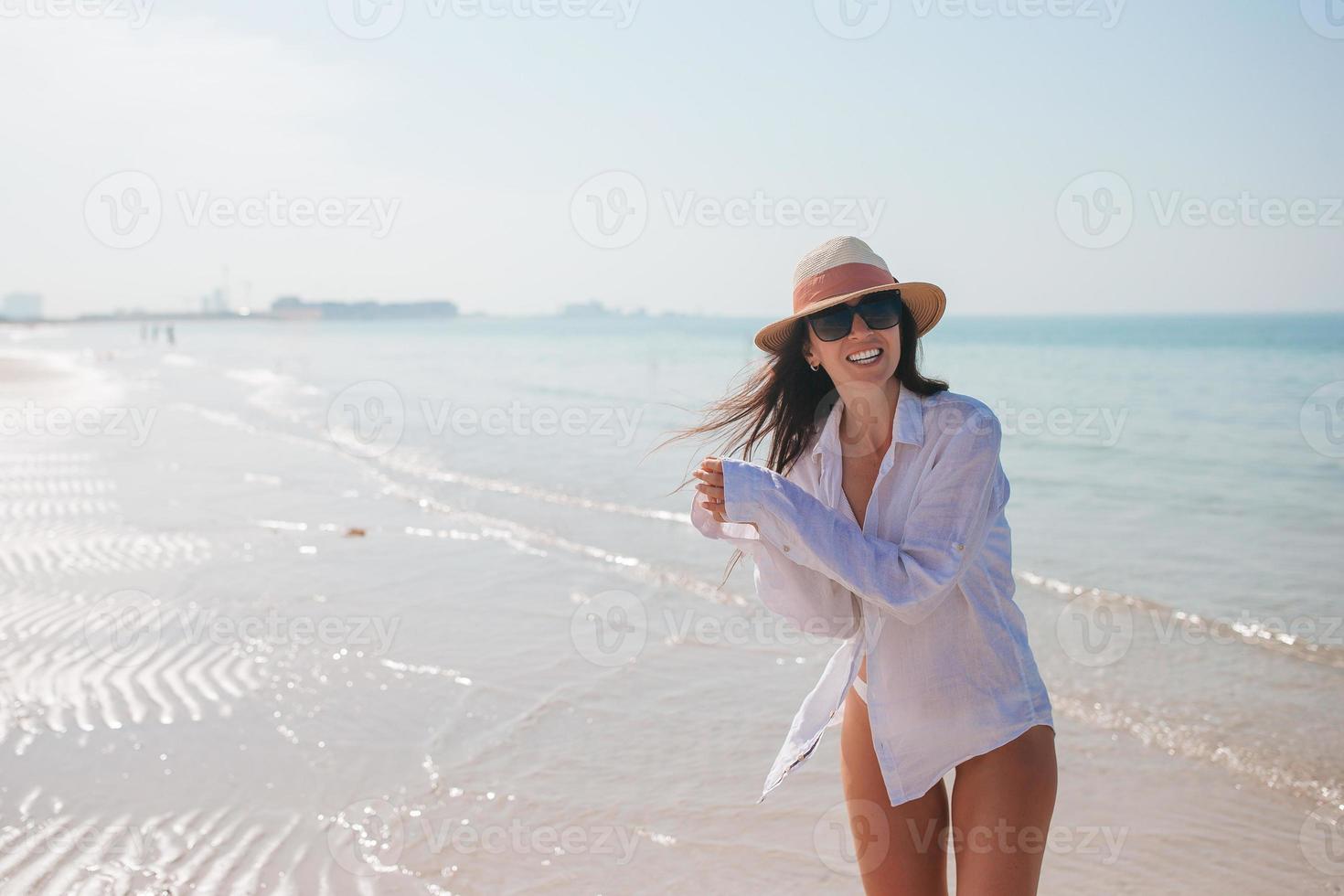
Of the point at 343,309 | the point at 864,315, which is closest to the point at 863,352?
the point at 864,315

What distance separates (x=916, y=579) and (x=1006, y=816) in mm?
652

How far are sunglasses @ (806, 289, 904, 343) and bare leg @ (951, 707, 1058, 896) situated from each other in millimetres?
1105

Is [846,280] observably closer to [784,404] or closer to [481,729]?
[784,404]

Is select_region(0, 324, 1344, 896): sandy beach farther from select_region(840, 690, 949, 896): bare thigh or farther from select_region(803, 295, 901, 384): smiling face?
select_region(803, 295, 901, 384): smiling face

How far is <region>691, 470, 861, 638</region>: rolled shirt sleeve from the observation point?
263cm

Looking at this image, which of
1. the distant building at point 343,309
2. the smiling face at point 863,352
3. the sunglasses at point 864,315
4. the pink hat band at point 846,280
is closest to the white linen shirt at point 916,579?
the smiling face at point 863,352

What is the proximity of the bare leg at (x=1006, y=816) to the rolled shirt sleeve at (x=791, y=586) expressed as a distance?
50cm

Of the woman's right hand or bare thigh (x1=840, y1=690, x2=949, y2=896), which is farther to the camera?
bare thigh (x1=840, y1=690, x2=949, y2=896)

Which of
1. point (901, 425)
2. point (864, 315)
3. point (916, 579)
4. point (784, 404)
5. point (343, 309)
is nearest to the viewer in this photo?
point (916, 579)

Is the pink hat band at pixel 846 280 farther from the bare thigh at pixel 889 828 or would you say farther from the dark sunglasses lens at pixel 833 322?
the bare thigh at pixel 889 828

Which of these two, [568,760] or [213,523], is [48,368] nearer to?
[213,523]

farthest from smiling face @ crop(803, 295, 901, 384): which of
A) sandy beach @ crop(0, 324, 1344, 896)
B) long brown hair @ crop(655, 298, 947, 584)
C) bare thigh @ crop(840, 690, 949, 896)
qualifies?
sandy beach @ crop(0, 324, 1344, 896)

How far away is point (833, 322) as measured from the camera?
2744 mm

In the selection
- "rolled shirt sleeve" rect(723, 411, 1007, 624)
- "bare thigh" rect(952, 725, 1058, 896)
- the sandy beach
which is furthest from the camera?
the sandy beach
